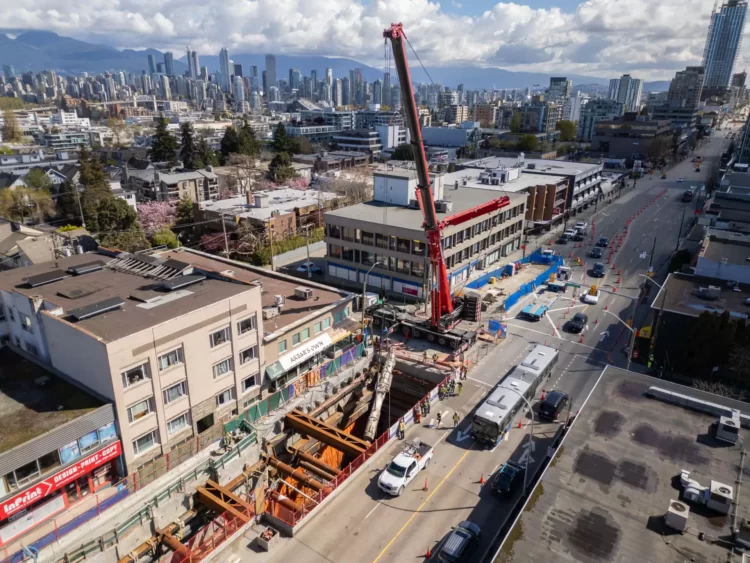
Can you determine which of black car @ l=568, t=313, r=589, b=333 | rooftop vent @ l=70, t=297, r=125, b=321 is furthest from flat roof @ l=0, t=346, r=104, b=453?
black car @ l=568, t=313, r=589, b=333

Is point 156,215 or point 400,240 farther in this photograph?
point 156,215

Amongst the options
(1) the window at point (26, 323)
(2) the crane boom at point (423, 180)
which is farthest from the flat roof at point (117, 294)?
(2) the crane boom at point (423, 180)

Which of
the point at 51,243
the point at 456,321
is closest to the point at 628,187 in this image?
the point at 456,321

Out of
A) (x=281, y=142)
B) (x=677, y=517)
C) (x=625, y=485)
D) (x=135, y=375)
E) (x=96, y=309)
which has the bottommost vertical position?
(x=625, y=485)

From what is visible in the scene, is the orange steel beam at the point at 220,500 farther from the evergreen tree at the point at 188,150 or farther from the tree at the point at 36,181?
the evergreen tree at the point at 188,150

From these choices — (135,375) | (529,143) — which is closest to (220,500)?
(135,375)

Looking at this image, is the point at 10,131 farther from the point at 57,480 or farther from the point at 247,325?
the point at 57,480

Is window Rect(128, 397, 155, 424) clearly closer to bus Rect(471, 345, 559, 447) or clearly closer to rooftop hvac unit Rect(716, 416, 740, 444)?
bus Rect(471, 345, 559, 447)
